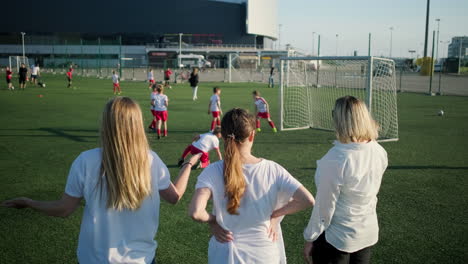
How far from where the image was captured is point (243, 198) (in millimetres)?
2781

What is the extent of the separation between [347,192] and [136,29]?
9973 centimetres

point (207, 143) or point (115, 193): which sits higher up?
point (115, 193)

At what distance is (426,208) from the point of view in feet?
22.5

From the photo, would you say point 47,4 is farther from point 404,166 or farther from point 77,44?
point 404,166

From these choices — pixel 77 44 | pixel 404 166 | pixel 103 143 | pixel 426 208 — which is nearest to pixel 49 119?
pixel 404 166

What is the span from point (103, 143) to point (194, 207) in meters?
0.69

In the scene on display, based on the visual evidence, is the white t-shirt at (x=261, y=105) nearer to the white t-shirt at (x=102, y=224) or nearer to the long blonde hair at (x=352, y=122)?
the long blonde hair at (x=352, y=122)

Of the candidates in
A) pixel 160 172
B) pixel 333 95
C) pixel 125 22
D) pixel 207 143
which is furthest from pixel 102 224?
pixel 125 22

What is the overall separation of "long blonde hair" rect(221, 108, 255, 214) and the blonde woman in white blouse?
71cm

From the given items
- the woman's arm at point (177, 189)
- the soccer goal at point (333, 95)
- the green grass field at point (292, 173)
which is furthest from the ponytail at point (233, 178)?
the soccer goal at point (333, 95)

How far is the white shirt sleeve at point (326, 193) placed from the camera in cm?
307

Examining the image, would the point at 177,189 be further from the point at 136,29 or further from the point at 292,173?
the point at 136,29

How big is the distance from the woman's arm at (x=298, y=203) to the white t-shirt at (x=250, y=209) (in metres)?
0.04

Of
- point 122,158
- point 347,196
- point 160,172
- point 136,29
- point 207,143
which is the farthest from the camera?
point 136,29
